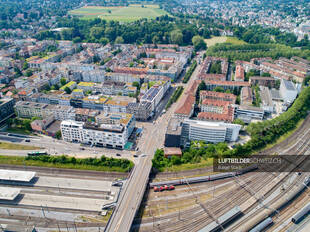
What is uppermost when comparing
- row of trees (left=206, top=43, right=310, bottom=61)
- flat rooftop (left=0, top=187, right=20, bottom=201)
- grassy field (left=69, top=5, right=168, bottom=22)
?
grassy field (left=69, top=5, right=168, bottom=22)

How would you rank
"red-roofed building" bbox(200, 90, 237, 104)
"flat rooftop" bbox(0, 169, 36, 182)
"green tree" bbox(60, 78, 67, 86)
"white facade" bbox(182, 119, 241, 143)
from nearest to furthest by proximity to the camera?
"flat rooftop" bbox(0, 169, 36, 182) < "white facade" bbox(182, 119, 241, 143) < "red-roofed building" bbox(200, 90, 237, 104) < "green tree" bbox(60, 78, 67, 86)

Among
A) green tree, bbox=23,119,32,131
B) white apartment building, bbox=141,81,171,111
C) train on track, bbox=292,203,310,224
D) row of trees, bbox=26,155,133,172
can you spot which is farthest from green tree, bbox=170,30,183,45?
train on track, bbox=292,203,310,224

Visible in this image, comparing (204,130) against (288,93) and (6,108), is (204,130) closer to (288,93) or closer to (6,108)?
(288,93)

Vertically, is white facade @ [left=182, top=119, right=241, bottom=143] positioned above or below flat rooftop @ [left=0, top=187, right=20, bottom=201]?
above

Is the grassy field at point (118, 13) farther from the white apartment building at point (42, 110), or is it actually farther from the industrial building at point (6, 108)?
the white apartment building at point (42, 110)

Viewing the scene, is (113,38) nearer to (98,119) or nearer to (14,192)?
(98,119)

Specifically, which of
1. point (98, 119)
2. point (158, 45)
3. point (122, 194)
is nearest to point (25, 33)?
point (158, 45)

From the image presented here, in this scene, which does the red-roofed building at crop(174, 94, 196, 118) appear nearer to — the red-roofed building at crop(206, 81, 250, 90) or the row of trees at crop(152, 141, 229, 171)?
the row of trees at crop(152, 141, 229, 171)
